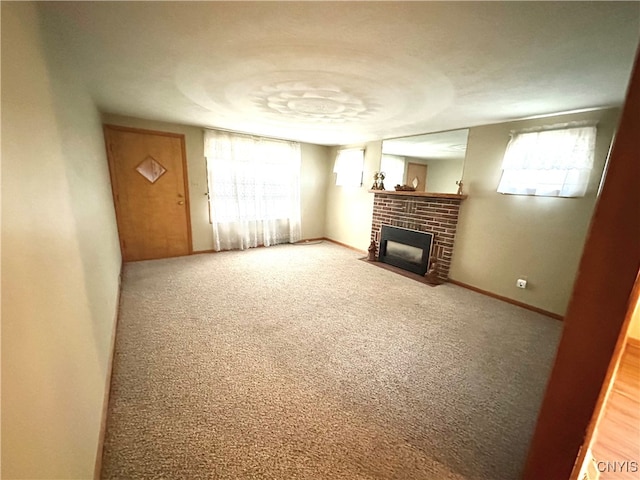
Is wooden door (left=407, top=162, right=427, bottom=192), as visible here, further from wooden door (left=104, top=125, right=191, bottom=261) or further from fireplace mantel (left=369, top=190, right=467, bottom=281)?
wooden door (left=104, top=125, right=191, bottom=261)

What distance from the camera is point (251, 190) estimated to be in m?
4.57

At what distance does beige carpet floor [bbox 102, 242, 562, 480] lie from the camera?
1174mm

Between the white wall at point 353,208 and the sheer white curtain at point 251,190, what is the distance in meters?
0.85

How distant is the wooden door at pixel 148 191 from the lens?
3.51m

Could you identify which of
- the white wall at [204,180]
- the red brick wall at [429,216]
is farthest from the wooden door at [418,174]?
the white wall at [204,180]

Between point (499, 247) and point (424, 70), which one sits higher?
point (424, 70)

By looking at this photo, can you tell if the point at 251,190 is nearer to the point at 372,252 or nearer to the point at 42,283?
the point at 372,252

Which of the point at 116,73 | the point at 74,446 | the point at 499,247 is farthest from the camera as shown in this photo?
the point at 499,247

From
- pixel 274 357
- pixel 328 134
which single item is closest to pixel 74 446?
pixel 274 357

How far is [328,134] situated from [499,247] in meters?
2.98

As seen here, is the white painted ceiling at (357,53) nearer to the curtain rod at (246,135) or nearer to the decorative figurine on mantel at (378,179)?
the curtain rod at (246,135)

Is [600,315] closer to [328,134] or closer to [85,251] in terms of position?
[85,251]

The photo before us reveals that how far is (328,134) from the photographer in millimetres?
4055

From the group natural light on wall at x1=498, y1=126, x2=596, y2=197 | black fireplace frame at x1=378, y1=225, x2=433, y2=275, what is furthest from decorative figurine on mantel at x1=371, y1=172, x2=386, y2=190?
natural light on wall at x1=498, y1=126, x2=596, y2=197
